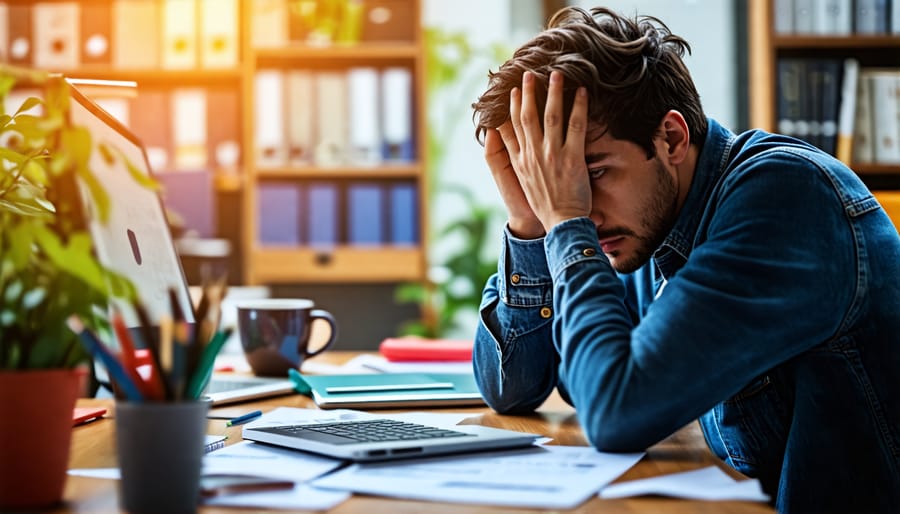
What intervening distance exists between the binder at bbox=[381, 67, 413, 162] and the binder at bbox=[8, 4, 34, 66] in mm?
1314

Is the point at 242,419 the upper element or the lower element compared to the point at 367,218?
lower

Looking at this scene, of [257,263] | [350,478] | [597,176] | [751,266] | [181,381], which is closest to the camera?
[181,381]

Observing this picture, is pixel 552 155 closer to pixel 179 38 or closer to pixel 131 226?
pixel 131 226

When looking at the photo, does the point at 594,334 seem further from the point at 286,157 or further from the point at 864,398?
the point at 286,157

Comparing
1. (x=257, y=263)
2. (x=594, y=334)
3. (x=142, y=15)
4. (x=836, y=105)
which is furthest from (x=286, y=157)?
(x=594, y=334)

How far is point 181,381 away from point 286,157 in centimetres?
279

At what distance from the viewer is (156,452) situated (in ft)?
1.90

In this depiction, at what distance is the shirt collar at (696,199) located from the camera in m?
1.11

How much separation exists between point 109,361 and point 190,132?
2.87 meters

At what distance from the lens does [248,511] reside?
63 cm

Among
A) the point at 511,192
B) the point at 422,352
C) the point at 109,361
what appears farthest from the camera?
the point at 422,352

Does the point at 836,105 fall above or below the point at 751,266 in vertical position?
above

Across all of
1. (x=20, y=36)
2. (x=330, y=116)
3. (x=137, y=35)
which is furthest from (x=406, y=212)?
(x=20, y=36)

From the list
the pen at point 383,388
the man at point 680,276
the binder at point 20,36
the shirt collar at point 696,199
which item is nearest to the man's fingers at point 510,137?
the man at point 680,276
